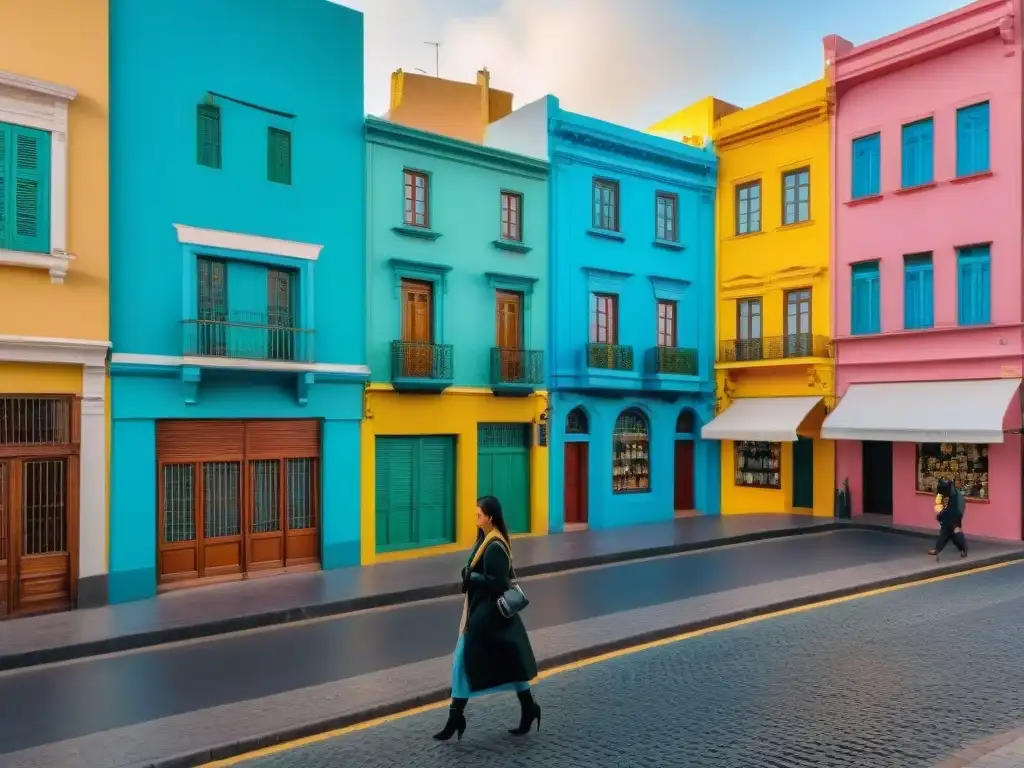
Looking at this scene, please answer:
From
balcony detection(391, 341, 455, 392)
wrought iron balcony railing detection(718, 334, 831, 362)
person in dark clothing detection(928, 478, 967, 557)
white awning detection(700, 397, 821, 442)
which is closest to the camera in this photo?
person in dark clothing detection(928, 478, 967, 557)

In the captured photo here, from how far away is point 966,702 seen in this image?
798cm

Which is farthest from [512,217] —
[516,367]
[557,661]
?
[557,661]

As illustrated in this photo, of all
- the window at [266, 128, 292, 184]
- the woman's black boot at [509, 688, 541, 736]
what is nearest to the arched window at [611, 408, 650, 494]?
the window at [266, 128, 292, 184]

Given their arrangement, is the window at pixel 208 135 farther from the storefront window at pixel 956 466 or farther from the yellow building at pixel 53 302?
the storefront window at pixel 956 466

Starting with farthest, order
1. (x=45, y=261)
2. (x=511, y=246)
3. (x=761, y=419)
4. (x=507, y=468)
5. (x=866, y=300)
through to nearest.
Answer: (x=761, y=419), (x=866, y=300), (x=507, y=468), (x=511, y=246), (x=45, y=261)

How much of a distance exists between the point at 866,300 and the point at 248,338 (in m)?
14.6

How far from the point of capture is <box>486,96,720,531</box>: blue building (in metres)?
20.2

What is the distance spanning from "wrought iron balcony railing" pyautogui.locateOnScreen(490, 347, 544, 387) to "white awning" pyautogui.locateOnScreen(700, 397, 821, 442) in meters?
5.82

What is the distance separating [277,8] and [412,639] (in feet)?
36.5

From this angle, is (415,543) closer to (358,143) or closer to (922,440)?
(358,143)

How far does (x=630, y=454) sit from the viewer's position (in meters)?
21.7

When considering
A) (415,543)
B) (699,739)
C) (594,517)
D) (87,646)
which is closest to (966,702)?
(699,739)

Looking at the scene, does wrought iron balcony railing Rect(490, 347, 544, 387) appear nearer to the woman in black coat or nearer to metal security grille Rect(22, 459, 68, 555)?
metal security grille Rect(22, 459, 68, 555)

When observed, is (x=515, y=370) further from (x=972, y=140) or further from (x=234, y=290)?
(x=972, y=140)
